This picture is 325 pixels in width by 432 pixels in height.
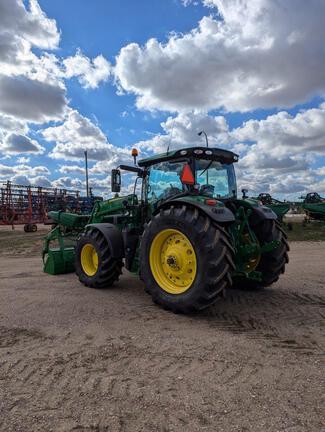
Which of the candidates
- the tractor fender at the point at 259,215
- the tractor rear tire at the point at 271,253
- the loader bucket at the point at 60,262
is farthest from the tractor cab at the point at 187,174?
the loader bucket at the point at 60,262

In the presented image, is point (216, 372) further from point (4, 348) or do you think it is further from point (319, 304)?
point (319, 304)

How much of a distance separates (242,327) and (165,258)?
144 cm

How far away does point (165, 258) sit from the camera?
5.12m

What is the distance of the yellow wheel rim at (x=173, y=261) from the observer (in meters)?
4.87

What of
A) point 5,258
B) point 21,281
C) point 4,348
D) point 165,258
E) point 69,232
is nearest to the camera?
point 4,348

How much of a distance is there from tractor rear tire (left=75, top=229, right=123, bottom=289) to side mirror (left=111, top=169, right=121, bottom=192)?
2.80 feet

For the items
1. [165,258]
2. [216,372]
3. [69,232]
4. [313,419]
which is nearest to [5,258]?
[69,232]

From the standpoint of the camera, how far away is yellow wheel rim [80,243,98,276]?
6748mm

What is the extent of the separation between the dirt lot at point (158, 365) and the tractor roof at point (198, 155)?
2318 mm

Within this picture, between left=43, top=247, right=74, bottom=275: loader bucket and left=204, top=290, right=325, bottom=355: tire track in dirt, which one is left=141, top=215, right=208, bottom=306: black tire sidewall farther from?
left=43, top=247, right=74, bottom=275: loader bucket

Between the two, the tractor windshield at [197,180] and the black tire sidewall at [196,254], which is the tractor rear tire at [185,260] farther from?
the tractor windshield at [197,180]

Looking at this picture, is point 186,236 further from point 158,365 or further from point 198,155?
point 158,365

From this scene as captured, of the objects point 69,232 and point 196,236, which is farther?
point 69,232

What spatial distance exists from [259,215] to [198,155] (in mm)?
1352
